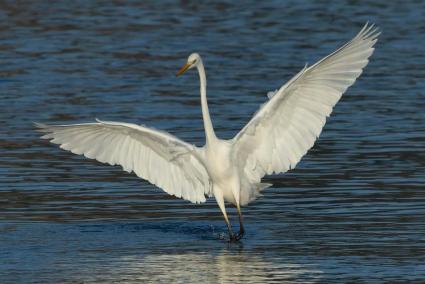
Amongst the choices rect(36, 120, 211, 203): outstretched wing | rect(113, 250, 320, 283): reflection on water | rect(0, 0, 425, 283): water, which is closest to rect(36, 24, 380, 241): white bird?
rect(36, 120, 211, 203): outstretched wing

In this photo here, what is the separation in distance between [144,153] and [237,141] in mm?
1106

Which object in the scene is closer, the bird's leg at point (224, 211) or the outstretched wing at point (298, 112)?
the outstretched wing at point (298, 112)

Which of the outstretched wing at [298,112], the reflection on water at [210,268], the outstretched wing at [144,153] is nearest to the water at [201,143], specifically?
the reflection on water at [210,268]

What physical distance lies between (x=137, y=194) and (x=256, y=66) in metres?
10.2

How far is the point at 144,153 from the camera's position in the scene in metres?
13.5

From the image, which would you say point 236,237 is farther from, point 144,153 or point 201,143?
point 201,143

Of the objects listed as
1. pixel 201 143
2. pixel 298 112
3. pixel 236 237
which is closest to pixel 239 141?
pixel 298 112

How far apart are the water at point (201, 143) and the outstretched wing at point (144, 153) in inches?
15.2

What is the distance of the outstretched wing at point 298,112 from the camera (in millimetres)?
12469

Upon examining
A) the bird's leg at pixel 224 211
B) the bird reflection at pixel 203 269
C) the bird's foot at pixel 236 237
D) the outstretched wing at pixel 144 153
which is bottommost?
the bird reflection at pixel 203 269

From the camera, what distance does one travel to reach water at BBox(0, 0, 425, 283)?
1142cm

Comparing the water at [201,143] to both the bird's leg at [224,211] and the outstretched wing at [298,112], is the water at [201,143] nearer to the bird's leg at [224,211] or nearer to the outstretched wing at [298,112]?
the bird's leg at [224,211]

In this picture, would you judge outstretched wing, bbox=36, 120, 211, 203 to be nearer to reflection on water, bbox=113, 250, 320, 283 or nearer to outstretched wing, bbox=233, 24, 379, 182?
outstretched wing, bbox=233, 24, 379, 182

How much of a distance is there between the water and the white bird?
0.42 meters
